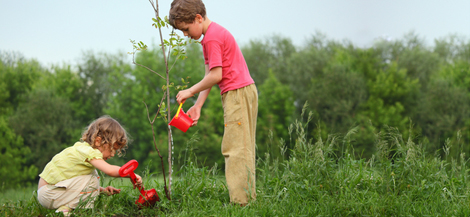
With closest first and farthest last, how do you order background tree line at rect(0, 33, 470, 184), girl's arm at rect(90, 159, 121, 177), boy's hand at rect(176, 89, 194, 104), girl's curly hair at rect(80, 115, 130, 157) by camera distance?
girl's arm at rect(90, 159, 121, 177) → boy's hand at rect(176, 89, 194, 104) → girl's curly hair at rect(80, 115, 130, 157) → background tree line at rect(0, 33, 470, 184)

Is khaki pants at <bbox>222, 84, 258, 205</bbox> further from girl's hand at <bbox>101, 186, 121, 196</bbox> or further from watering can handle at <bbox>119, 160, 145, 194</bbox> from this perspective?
girl's hand at <bbox>101, 186, 121, 196</bbox>

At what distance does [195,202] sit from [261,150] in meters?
23.3

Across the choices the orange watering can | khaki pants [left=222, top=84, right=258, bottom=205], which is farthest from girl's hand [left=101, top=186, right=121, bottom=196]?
khaki pants [left=222, top=84, right=258, bottom=205]

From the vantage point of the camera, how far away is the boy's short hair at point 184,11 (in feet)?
9.22

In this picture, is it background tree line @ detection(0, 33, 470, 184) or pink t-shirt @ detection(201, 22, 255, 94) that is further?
background tree line @ detection(0, 33, 470, 184)

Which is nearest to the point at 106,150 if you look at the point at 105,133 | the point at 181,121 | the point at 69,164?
the point at 105,133

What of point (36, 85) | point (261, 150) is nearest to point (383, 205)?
point (261, 150)

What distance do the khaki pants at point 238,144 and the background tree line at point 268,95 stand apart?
2054cm

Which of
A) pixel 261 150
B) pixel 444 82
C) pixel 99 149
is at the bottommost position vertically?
pixel 261 150

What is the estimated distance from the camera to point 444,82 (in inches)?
957

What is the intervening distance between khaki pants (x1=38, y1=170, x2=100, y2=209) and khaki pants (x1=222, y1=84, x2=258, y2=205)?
1062mm

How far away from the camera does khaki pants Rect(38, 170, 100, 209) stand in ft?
9.41

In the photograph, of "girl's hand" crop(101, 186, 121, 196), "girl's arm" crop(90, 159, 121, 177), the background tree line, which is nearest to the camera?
"girl's arm" crop(90, 159, 121, 177)

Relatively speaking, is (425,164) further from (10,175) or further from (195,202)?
(10,175)
